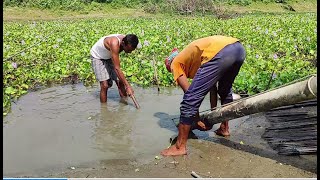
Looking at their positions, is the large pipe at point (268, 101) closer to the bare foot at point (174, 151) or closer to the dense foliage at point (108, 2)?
the bare foot at point (174, 151)

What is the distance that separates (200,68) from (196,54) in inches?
6.7

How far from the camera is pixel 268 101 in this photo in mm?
3682

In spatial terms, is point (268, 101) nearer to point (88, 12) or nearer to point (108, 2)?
point (88, 12)

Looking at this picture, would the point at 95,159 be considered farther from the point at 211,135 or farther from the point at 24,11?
the point at 24,11

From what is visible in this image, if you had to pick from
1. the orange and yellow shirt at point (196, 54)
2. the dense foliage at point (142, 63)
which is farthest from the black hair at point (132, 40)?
the dense foliage at point (142, 63)

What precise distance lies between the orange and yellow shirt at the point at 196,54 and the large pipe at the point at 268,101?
523mm

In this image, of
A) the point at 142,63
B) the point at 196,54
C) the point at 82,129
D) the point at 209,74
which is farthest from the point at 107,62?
the point at 209,74

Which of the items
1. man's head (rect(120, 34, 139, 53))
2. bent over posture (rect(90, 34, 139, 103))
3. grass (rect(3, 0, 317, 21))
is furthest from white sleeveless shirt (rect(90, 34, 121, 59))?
grass (rect(3, 0, 317, 21))

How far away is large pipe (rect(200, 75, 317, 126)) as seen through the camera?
328 cm

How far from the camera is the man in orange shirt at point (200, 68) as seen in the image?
13.1 feet

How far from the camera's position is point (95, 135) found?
5.16m

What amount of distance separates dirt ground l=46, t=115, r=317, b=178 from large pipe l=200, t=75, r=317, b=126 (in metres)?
0.36

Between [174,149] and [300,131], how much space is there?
1451 mm

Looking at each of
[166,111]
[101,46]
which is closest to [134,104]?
[166,111]
